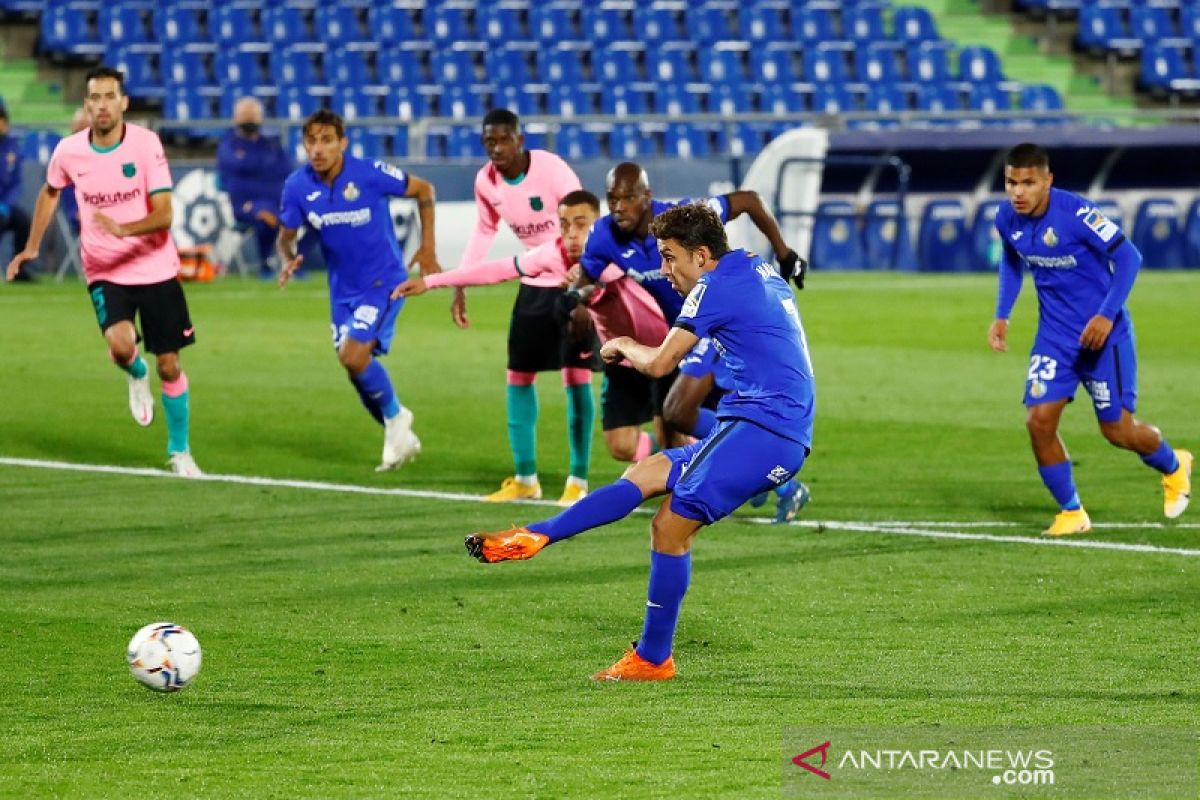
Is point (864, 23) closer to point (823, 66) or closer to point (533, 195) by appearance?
point (823, 66)

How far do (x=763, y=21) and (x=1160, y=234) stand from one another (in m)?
8.11

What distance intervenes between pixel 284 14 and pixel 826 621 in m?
23.9

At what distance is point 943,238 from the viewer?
27.8 m

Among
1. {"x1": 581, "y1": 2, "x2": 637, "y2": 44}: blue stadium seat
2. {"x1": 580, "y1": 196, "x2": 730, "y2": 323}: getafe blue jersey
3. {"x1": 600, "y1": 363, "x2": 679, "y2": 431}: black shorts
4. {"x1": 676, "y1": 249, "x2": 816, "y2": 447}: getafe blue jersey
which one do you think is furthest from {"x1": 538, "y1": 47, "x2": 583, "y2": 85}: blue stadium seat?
{"x1": 676, "y1": 249, "x2": 816, "y2": 447}: getafe blue jersey

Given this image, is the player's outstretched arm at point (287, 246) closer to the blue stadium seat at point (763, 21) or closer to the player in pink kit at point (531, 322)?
the player in pink kit at point (531, 322)

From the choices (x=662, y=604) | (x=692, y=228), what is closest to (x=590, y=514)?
(x=662, y=604)

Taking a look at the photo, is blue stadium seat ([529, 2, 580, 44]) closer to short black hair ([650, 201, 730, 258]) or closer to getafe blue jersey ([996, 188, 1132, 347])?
getafe blue jersey ([996, 188, 1132, 347])

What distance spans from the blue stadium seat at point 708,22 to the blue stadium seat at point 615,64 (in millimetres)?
1479

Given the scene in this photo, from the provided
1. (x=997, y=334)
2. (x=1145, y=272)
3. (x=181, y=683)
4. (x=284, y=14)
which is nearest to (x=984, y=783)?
(x=181, y=683)

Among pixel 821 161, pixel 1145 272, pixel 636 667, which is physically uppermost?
pixel 636 667

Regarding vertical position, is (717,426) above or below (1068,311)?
above

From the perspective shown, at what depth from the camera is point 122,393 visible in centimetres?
1542

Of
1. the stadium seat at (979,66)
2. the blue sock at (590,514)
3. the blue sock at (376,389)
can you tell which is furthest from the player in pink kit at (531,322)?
the stadium seat at (979,66)

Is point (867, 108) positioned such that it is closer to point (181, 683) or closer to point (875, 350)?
point (875, 350)
